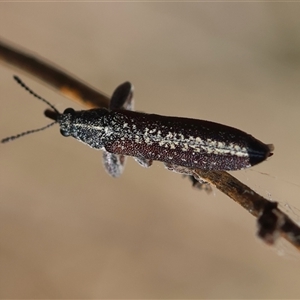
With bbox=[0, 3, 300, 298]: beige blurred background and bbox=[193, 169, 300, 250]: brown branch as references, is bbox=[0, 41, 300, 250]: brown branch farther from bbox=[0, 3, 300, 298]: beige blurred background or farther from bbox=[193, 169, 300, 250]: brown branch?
bbox=[0, 3, 300, 298]: beige blurred background

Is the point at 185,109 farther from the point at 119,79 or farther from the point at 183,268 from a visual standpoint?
the point at 183,268

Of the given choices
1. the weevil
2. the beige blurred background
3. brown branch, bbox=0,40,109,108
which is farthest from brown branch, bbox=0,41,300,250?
the beige blurred background

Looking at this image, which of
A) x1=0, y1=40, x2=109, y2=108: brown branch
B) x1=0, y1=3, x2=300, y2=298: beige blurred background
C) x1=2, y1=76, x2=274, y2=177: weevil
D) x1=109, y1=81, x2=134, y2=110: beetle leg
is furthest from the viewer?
x1=0, y1=3, x2=300, y2=298: beige blurred background

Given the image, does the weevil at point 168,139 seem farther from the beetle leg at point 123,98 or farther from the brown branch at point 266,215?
the brown branch at point 266,215

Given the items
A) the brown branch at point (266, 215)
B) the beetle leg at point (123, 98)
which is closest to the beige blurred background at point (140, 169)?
the beetle leg at point (123, 98)

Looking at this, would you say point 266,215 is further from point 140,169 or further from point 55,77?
point 140,169

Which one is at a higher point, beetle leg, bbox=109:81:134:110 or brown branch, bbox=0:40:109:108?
beetle leg, bbox=109:81:134:110

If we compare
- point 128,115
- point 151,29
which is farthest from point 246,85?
point 128,115
